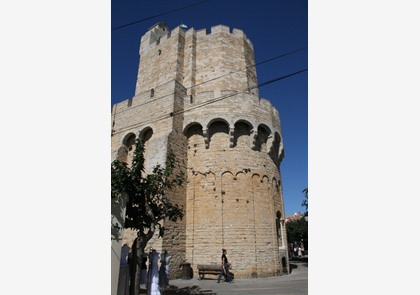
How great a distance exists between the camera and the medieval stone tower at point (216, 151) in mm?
10398

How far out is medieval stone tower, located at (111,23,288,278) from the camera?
1040 centimetres

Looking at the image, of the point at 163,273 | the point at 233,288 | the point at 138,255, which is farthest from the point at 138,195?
the point at 233,288

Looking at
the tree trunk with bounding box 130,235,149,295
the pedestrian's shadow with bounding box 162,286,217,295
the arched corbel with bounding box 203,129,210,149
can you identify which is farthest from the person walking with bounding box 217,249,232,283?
the arched corbel with bounding box 203,129,210,149

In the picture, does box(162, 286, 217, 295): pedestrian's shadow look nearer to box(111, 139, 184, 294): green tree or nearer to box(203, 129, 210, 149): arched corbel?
box(111, 139, 184, 294): green tree

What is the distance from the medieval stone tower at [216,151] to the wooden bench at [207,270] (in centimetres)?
42

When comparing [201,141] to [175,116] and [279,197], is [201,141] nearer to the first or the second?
[175,116]

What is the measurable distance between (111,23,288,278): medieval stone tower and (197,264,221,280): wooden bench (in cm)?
42

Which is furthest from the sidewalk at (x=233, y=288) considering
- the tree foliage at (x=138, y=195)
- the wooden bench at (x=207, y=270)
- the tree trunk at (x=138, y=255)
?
the tree foliage at (x=138, y=195)

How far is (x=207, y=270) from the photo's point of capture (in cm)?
973

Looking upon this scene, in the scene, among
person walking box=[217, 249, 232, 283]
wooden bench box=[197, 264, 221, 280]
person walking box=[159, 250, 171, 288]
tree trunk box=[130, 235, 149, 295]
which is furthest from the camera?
wooden bench box=[197, 264, 221, 280]

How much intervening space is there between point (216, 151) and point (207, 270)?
4762 mm

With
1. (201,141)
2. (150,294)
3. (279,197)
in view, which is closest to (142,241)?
(150,294)
